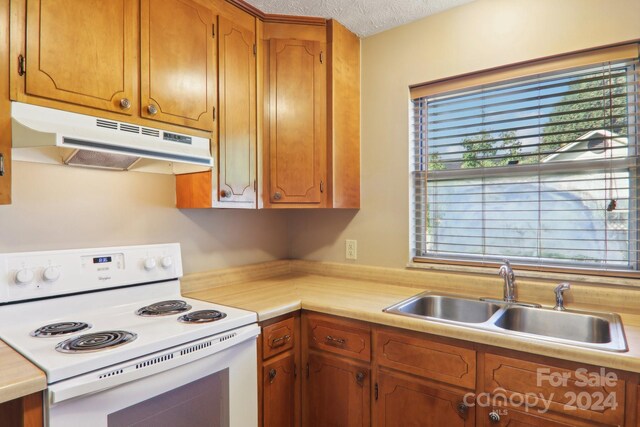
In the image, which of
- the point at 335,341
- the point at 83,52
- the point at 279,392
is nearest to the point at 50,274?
the point at 83,52

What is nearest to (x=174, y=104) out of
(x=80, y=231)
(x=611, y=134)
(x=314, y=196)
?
(x=80, y=231)

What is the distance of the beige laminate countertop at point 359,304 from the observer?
45.6 inches

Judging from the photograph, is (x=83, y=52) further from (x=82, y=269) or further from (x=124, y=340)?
(x=124, y=340)

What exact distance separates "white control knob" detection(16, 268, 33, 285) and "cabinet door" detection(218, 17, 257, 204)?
79 cm

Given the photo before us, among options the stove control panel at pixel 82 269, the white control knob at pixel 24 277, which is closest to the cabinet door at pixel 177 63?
the stove control panel at pixel 82 269

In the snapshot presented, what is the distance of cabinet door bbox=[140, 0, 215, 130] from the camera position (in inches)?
60.1

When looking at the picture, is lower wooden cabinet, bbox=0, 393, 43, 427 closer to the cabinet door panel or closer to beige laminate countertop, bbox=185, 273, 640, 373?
beige laminate countertop, bbox=185, 273, 640, 373

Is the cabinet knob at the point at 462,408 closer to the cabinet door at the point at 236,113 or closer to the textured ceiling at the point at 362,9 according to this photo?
the cabinet door at the point at 236,113

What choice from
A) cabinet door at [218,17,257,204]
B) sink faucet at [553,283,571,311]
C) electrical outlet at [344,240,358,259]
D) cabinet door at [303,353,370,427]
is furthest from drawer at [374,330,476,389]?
cabinet door at [218,17,257,204]

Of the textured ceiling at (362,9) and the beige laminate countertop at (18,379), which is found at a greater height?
the textured ceiling at (362,9)

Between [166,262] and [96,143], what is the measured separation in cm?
70

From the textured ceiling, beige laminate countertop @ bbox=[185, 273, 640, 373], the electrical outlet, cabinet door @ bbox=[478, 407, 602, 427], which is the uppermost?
the textured ceiling

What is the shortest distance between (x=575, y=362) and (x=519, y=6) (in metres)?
1.62

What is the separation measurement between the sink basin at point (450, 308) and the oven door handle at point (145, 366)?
75cm
